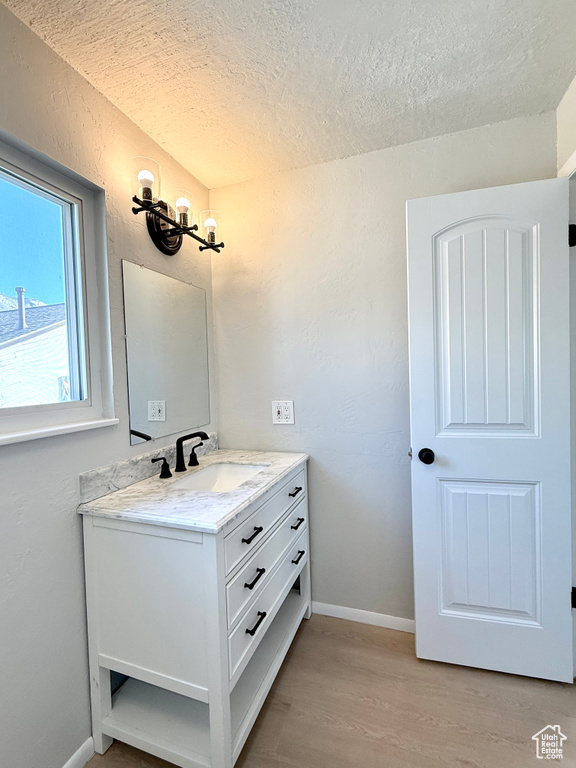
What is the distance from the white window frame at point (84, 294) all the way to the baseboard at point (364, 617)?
1.49 m

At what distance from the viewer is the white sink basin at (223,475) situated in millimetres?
1643

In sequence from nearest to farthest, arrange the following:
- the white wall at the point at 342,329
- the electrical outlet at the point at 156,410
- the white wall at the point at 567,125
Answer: the white wall at the point at 567,125 → the electrical outlet at the point at 156,410 → the white wall at the point at 342,329

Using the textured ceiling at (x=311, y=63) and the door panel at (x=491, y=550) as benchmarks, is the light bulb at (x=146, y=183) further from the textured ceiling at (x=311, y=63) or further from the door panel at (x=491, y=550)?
A: the door panel at (x=491, y=550)

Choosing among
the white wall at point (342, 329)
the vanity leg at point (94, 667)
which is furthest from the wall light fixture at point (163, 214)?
the vanity leg at point (94, 667)

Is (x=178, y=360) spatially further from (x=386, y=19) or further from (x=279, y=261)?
(x=386, y=19)

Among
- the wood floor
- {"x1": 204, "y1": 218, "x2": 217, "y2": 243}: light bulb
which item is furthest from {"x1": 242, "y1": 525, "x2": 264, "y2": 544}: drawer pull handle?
{"x1": 204, "y1": 218, "x2": 217, "y2": 243}: light bulb

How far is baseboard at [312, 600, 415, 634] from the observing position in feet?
5.79

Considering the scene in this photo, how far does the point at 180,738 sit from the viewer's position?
45.4 inches

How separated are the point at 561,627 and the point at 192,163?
8.90ft

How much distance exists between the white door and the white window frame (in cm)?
129

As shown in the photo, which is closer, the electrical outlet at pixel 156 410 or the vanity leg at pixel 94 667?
the vanity leg at pixel 94 667

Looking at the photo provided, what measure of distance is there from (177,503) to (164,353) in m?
0.77

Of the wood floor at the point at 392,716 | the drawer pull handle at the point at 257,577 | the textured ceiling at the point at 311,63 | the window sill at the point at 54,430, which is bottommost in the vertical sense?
the wood floor at the point at 392,716
